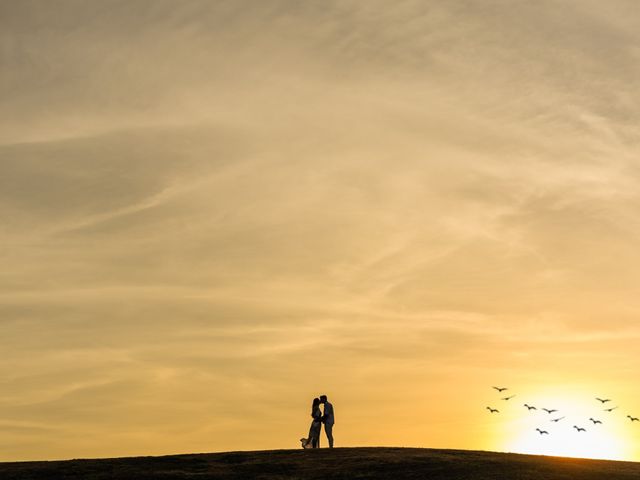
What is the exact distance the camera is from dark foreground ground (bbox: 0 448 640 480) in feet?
155

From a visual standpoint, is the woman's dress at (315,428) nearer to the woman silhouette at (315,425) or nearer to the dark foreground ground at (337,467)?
the woman silhouette at (315,425)

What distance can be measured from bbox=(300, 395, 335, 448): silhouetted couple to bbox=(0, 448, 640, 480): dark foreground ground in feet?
8.84

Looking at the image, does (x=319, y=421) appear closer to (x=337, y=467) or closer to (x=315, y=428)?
(x=315, y=428)

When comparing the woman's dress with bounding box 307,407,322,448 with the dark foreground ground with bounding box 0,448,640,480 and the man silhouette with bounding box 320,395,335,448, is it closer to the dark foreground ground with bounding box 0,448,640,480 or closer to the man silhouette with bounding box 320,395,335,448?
the man silhouette with bounding box 320,395,335,448

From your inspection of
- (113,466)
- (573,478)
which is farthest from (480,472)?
(113,466)

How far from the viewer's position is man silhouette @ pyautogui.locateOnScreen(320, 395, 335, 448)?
57.3m

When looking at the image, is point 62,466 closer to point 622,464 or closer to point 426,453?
point 426,453

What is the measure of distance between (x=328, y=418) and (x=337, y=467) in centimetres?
828

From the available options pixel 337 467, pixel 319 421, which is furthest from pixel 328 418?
pixel 337 467

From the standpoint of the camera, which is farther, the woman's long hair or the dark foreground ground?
the woman's long hair

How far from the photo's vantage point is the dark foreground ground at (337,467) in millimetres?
47219

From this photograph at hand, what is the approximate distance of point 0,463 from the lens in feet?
179

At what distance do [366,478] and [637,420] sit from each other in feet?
51.5

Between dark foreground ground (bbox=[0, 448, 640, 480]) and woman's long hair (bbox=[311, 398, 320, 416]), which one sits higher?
woman's long hair (bbox=[311, 398, 320, 416])
